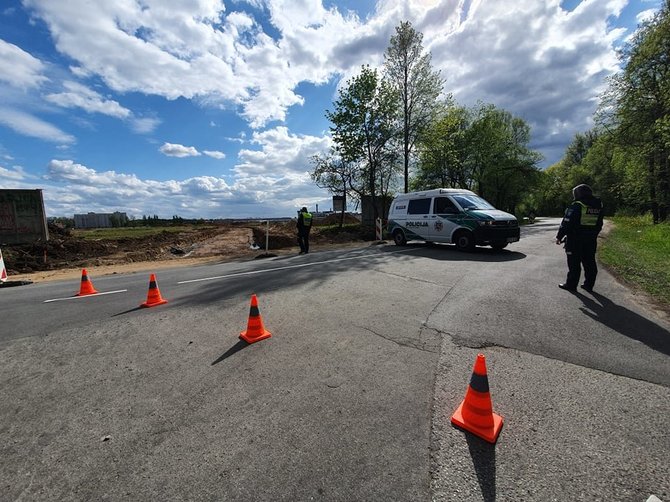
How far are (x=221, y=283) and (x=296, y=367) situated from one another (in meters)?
4.84

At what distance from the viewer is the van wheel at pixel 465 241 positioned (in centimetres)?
1092

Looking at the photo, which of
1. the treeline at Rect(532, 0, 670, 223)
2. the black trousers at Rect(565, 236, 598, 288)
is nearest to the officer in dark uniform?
the black trousers at Rect(565, 236, 598, 288)

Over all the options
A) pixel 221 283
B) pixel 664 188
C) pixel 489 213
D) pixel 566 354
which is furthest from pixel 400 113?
pixel 566 354

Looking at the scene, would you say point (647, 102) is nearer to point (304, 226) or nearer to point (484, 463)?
point (304, 226)

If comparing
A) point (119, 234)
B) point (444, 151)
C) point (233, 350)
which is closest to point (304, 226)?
point (233, 350)

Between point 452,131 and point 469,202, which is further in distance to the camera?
point 452,131

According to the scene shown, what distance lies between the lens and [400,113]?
26375 millimetres

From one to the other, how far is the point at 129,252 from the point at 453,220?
1807 cm

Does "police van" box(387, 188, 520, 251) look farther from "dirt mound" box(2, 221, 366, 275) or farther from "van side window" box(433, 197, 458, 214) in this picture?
"dirt mound" box(2, 221, 366, 275)

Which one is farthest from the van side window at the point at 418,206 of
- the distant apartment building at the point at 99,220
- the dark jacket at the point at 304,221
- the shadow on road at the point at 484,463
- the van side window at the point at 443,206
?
the distant apartment building at the point at 99,220

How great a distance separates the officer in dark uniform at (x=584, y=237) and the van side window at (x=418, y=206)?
21.9 feet

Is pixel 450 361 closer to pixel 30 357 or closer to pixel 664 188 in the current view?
pixel 30 357

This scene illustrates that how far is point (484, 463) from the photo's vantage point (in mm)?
1922

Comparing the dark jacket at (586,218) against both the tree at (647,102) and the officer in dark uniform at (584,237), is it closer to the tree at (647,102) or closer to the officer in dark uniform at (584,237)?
the officer in dark uniform at (584,237)
